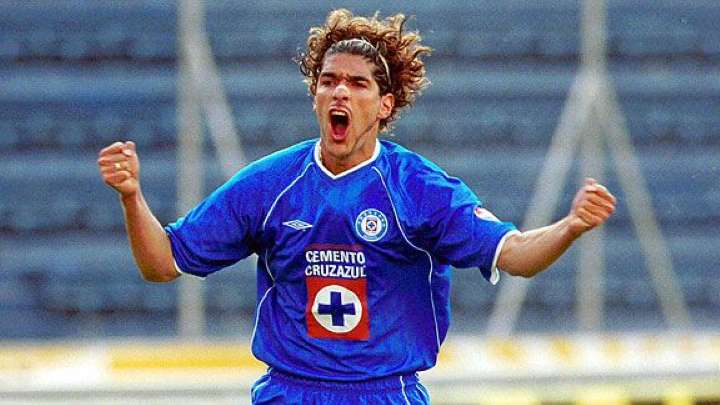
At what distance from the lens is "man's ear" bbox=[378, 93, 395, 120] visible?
5.26 m

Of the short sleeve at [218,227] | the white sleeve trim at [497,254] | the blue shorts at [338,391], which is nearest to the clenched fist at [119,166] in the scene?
the short sleeve at [218,227]

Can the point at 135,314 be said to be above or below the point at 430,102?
below

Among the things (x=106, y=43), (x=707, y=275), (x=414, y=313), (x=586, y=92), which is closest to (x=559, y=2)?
(x=586, y=92)

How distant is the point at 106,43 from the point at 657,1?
9.32 feet

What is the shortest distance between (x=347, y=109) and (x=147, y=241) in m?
0.68

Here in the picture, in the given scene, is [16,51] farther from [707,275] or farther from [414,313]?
[414,313]

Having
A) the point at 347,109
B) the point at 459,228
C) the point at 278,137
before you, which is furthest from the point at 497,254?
the point at 278,137

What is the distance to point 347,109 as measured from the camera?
5074 mm

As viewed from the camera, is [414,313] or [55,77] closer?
[414,313]

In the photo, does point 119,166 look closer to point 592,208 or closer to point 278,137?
point 592,208

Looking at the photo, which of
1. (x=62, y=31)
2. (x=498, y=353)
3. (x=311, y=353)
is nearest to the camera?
(x=311, y=353)

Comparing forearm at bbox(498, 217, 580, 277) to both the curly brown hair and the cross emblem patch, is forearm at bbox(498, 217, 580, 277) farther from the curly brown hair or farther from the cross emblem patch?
the curly brown hair

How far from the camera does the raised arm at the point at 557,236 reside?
4762mm

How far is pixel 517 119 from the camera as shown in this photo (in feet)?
30.3
